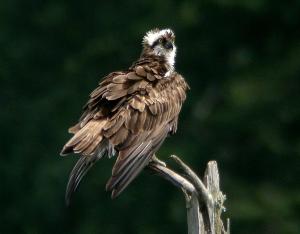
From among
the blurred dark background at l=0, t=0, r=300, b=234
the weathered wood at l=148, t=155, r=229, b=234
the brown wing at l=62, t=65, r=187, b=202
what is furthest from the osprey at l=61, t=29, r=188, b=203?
the blurred dark background at l=0, t=0, r=300, b=234

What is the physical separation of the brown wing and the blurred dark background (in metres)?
9.31

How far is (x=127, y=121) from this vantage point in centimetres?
1058

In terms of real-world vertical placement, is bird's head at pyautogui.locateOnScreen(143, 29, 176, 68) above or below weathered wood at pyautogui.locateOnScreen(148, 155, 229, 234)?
above

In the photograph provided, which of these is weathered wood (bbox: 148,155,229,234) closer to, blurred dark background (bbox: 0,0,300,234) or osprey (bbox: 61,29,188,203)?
osprey (bbox: 61,29,188,203)

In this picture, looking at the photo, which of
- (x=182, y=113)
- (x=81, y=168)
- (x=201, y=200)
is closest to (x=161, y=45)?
(x=81, y=168)

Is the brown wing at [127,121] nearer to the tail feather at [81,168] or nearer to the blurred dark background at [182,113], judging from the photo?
the tail feather at [81,168]

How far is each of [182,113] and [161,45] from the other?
10.2 metres

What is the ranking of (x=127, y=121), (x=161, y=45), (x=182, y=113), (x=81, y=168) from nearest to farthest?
1. (x=81, y=168)
2. (x=127, y=121)
3. (x=161, y=45)
4. (x=182, y=113)

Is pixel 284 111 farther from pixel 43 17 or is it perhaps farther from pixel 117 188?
pixel 117 188

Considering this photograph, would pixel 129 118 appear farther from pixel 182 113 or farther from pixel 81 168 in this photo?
pixel 182 113

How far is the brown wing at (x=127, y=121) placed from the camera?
32.7 feet

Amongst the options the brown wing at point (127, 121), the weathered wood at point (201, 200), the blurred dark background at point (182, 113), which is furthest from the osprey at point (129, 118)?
the blurred dark background at point (182, 113)

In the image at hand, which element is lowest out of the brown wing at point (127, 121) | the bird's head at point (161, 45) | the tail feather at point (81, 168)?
the tail feather at point (81, 168)

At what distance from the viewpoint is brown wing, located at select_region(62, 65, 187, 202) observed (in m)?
9.95
